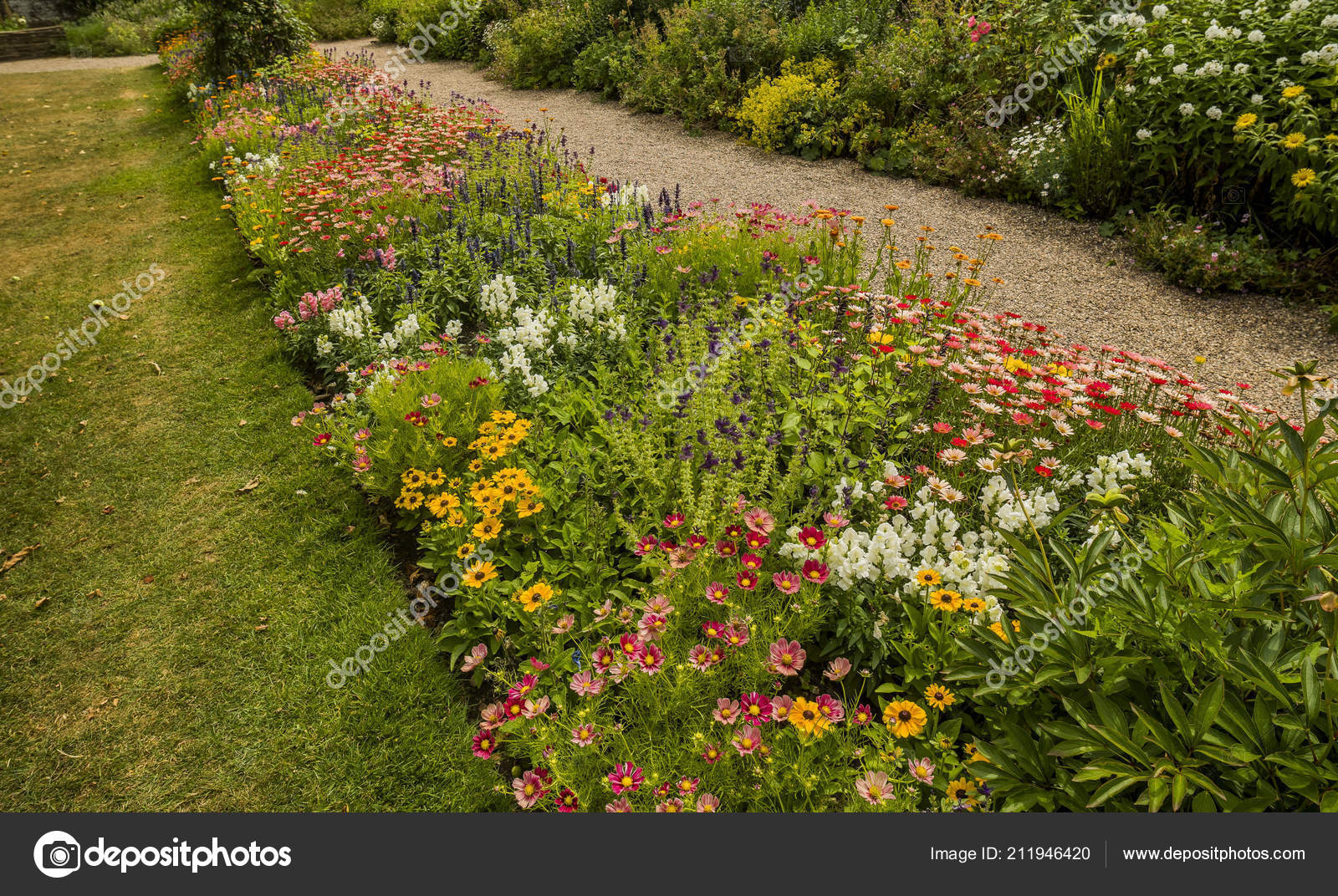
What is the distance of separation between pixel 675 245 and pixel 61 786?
13.5 feet

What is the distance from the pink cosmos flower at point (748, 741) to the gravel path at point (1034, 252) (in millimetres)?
3999

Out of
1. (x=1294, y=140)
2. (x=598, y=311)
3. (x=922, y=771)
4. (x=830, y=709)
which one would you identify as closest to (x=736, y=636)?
(x=830, y=709)

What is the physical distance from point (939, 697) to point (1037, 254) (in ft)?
15.9

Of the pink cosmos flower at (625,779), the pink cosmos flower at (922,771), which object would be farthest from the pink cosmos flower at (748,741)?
the pink cosmos flower at (922,771)

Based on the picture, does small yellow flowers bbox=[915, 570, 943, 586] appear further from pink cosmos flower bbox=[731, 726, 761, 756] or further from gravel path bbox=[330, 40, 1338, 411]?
gravel path bbox=[330, 40, 1338, 411]

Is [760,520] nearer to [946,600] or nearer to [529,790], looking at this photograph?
[946,600]

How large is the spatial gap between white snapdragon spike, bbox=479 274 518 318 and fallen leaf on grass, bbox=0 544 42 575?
2.63 m

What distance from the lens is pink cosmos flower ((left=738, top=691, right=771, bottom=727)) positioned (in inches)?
77.5

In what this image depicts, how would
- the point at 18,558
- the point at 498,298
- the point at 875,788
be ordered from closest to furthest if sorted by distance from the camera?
the point at 875,788 → the point at 18,558 → the point at 498,298

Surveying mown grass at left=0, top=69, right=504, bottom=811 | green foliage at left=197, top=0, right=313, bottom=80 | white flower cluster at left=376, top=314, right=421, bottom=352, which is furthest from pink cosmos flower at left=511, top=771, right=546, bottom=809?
green foliage at left=197, top=0, right=313, bottom=80

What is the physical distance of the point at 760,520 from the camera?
2475mm

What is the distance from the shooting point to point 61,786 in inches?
97.3

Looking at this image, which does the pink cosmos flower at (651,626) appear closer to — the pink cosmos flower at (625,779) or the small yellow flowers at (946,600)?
the pink cosmos flower at (625,779)

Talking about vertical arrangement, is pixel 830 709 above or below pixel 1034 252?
below
